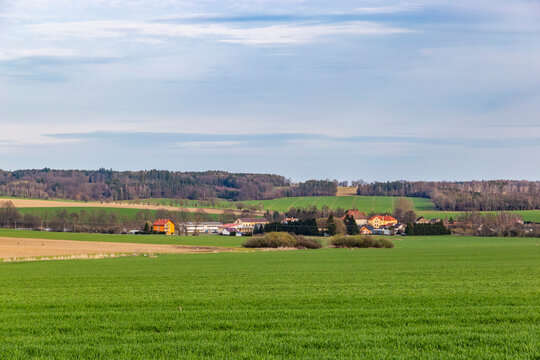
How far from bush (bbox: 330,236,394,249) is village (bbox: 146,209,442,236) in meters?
35.5

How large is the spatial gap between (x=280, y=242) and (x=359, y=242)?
43.0 feet

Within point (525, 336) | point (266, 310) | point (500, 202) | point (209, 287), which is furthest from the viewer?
point (500, 202)

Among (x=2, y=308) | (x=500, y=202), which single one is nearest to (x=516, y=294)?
(x=2, y=308)

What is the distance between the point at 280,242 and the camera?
9212cm

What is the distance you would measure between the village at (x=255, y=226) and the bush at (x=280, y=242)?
122 ft

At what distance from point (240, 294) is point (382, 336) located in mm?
8757

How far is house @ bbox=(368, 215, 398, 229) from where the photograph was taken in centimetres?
16268

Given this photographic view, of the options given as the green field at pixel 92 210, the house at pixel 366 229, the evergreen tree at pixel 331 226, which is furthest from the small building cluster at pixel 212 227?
the house at pixel 366 229

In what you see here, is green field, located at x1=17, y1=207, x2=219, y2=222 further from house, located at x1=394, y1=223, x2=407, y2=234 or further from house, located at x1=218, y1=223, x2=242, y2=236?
house, located at x1=394, y1=223, x2=407, y2=234

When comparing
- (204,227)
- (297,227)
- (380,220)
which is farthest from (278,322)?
(380,220)

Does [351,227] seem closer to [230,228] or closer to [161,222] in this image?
[230,228]

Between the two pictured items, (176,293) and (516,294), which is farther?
(176,293)

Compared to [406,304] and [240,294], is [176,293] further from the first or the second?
[406,304]

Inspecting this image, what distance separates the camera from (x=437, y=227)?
5290 inches
